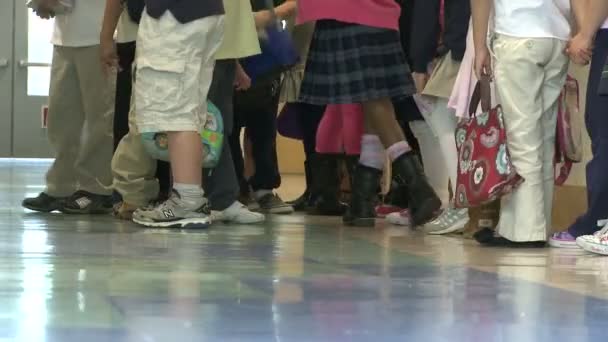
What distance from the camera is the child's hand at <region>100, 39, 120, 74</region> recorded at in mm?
3979

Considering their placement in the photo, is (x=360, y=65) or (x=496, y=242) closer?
(x=496, y=242)

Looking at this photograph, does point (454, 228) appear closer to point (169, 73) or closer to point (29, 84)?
point (169, 73)

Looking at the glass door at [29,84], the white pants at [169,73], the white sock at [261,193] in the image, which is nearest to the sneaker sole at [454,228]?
the white pants at [169,73]

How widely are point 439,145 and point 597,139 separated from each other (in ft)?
2.79

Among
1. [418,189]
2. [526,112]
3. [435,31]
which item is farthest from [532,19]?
[418,189]

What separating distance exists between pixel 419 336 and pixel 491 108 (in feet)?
6.13

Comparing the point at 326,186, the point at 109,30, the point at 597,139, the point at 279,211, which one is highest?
the point at 109,30

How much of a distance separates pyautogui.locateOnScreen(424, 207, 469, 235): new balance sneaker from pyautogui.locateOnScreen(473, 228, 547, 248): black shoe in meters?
0.27

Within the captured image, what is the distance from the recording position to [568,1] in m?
3.54

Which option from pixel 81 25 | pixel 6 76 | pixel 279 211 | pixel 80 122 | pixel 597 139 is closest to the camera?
pixel 597 139

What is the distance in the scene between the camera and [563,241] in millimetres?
3531

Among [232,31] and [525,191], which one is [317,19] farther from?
[525,191]

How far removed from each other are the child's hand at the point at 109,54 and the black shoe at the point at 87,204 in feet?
1.73

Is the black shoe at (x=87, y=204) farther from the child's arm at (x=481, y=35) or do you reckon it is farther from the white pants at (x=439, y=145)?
the child's arm at (x=481, y=35)
